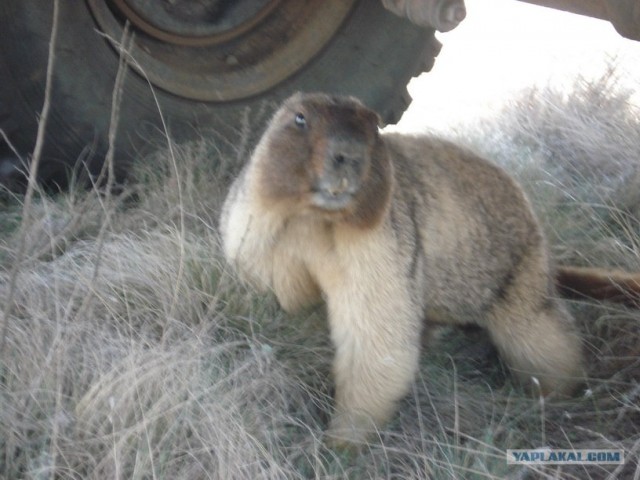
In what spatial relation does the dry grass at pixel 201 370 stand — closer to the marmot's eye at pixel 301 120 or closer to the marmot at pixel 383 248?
the marmot at pixel 383 248

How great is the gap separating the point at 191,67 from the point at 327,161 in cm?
197

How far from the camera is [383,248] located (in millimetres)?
3598

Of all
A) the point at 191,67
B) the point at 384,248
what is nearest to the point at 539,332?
the point at 384,248

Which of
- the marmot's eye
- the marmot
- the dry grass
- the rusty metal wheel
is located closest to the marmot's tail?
the dry grass

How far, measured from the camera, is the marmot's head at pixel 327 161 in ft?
10.7

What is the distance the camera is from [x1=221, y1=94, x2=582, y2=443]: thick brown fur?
3.39 meters

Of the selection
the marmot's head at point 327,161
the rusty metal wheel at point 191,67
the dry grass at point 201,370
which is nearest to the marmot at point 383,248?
the marmot's head at point 327,161

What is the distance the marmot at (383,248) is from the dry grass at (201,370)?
0.54 ft

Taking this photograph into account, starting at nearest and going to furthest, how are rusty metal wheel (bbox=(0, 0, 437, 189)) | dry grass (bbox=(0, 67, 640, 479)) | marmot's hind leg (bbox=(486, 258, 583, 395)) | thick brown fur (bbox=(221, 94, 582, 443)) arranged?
dry grass (bbox=(0, 67, 640, 479)) → thick brown fur (bbox=(221, 94, 582, 443)) → marmot's hind leg (bbox=(486, 258, 583, 395)) → rusty metal wheel (bbox=(0, 0, 437, 189))

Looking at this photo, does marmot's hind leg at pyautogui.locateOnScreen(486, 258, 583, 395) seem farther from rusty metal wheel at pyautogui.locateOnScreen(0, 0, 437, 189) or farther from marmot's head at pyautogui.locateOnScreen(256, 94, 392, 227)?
rusty metal wheel at pyautogui.locateOnScreen(0, 0, 437, 189)

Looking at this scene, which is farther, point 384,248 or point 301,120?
point 384,248

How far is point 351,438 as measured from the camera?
3.58 metres

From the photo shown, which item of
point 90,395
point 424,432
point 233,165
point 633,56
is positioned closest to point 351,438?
point 424,432

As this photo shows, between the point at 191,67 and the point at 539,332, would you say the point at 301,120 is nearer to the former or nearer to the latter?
the point at 539,332
